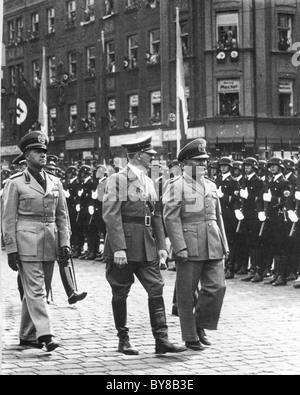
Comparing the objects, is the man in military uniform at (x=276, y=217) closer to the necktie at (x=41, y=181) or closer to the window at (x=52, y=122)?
the necktie at (x=41, y=181)

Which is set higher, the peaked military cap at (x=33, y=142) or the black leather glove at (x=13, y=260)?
the peaked military cap at (x=33, y=142)

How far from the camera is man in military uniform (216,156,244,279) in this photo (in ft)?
43.9

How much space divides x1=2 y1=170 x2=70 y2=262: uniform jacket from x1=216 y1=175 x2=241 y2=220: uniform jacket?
6192 millimetres

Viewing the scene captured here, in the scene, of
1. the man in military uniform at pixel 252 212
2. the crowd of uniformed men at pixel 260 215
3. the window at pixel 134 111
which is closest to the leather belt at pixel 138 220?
the crowd of uniformed men at pixel 260 215

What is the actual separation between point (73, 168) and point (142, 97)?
13.3 metres

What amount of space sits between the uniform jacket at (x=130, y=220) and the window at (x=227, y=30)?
23.4 meters

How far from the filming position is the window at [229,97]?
30.5 m

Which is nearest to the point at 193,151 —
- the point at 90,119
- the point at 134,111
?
the point at 90,119

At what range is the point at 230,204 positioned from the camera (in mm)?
13555

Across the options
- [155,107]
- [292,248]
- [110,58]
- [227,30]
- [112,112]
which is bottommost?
[292,248]

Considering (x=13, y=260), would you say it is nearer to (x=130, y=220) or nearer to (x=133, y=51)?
(x=130, y=220)

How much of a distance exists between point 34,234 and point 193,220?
1.42m

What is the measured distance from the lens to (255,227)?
1300cm

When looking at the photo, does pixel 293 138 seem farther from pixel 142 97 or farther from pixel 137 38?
pixel 137 38
